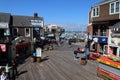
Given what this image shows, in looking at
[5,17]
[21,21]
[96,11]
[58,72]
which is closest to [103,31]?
[96,11]

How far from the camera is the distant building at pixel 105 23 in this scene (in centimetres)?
3356


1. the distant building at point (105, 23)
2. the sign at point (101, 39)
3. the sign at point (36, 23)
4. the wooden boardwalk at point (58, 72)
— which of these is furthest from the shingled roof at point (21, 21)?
the wooden boardwalk at point (58, 72)

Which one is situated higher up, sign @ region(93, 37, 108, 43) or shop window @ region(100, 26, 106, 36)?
shop window @ region(100, 26, 106, 36)

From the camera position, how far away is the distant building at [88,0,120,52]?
110 feet

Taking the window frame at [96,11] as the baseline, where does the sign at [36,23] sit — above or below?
below

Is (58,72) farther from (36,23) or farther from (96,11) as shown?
(36,23)

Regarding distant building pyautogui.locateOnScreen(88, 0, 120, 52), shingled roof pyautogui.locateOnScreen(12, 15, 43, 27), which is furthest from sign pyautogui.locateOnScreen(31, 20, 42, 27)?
distant building pyautogui.locateOnScreen(88, 0, 120, 52)

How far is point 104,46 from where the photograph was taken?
3828cm

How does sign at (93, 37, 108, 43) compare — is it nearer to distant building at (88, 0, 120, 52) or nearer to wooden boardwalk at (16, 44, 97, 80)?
distant building at (88, 0, 120, 52)

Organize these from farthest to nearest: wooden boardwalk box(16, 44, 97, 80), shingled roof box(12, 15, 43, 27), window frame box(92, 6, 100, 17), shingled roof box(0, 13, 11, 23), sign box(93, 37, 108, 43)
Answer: shingled roof box(12, 15, 43, 27) → shingled roof box(0, 13, 11, 23) → window frame box(92, 6, 100, 17) → sign box(93, 37, 108, 43) → wooden boardwalk box(16, 44, 97, 80)

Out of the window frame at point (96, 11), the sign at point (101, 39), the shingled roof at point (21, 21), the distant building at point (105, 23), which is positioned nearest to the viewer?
the distant building at point (105, 23)

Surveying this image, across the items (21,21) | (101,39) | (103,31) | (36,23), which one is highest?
(21,21)

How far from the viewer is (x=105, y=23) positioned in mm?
37281

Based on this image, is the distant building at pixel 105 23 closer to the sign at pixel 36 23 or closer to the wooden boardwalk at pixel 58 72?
the wooden boardwalk at pixel 58 72
